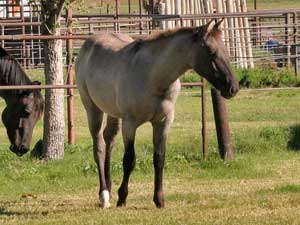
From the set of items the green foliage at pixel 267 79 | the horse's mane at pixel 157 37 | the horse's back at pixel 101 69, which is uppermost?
the horse's mane at pixel 157 37

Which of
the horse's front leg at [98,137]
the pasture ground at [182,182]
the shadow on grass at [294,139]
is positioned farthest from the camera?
the shadow on grass at [294,139]

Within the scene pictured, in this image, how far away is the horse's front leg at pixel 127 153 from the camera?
9648mm

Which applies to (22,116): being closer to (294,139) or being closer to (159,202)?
(159,202)

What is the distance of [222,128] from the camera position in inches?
520

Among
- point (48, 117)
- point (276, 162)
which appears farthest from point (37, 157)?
point (276, 162)

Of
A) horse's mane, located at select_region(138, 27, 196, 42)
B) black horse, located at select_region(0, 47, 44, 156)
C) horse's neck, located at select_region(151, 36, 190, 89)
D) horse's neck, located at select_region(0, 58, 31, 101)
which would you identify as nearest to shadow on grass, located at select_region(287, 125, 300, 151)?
black horse, located at select_region(0, 47, 44, 156)

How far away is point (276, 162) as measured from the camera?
1301 centimetres

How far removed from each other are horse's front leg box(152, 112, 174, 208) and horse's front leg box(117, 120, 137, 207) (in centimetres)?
26

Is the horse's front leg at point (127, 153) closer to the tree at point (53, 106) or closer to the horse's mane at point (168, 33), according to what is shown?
the horse's mane at point (168, 33)

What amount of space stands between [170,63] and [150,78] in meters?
0.26

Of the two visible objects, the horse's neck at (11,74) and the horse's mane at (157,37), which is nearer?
the horse's mane at (157,37)

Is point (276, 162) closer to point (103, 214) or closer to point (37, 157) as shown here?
point (37, 157)

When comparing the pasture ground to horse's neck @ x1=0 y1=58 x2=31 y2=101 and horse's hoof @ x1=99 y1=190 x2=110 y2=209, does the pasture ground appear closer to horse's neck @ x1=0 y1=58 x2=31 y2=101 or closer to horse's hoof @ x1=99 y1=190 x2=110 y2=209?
horse's hoof @ x1=99 y1=190 x2=110 y2=209

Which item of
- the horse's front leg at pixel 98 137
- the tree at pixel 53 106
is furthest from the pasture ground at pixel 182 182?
the horse's front leg at pixel 98 137
